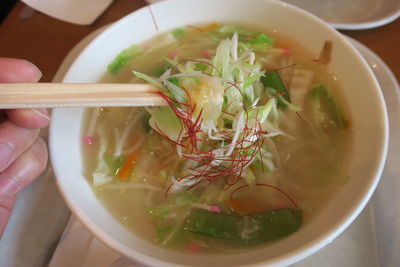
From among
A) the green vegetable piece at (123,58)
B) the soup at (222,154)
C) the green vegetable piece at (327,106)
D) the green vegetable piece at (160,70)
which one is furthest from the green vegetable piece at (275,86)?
the green vegetable piece at (123,58)

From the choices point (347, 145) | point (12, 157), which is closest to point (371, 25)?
point (347, 145)

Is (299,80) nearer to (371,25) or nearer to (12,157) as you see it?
(371,25)

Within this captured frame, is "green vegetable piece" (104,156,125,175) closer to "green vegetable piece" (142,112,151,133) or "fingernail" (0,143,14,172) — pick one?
"green vegetable piece" (142,112,151,133)

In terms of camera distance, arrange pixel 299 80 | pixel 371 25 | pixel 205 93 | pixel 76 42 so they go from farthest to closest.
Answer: pixel 76 42, pixel 371 25, pixel 299 80, pixel 205 93

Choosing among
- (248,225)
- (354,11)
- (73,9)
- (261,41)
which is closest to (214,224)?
(248,225)

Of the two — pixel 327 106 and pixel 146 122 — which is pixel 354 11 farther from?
pixel 146 122
